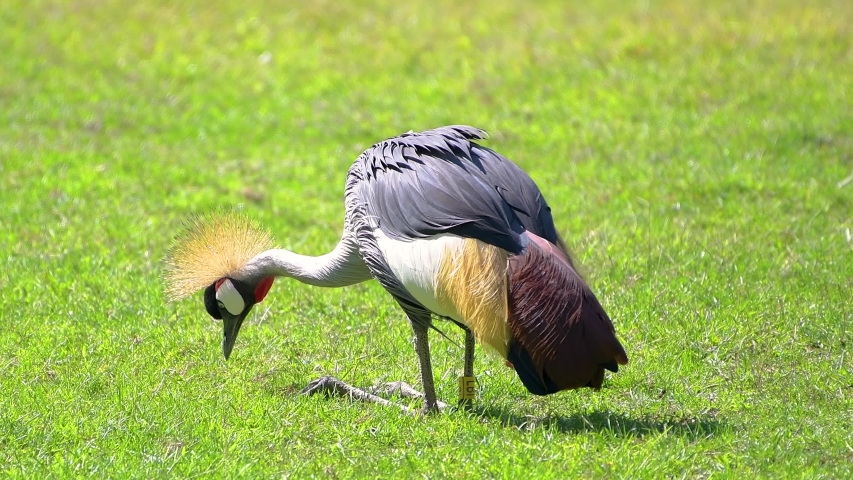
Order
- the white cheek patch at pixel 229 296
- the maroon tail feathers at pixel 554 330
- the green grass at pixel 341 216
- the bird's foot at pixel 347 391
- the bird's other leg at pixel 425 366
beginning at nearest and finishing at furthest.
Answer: the maroon tail feathers at pixel 554 330 < the green grass at pixel 341 216 < the bird's other leg at pixel 425 366 < the bird's foot at pixel 347 391 < the white cheek patch at pixel 229 296

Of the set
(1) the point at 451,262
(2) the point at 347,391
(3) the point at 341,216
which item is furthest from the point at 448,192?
(3) the point at 341,216

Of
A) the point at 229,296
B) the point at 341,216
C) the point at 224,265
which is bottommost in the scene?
the point at 341,216

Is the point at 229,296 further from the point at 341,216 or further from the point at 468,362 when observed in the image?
the point at 341,216

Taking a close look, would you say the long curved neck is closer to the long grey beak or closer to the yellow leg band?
the long grey beak

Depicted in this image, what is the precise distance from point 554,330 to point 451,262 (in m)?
0.49

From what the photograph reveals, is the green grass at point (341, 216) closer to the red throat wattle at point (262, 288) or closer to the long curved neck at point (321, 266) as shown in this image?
the red throat wattle at point (262, 288)

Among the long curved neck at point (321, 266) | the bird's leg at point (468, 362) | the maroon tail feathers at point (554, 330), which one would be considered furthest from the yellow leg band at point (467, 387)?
the long curved neck at point (321, 266)

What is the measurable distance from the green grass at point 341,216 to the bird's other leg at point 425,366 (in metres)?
0.16

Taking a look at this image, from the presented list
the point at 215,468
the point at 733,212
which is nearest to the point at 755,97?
the point at 733,212

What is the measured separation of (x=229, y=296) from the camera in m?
5.18

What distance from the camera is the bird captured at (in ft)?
13.9

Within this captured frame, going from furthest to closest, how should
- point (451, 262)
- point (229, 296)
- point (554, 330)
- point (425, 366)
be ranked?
point (229, 296) < point (425, 366) < point (451, 262) < point (554, 330)

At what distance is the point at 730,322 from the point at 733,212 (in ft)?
6.97

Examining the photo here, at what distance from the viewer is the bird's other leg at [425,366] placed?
4.75 metres
